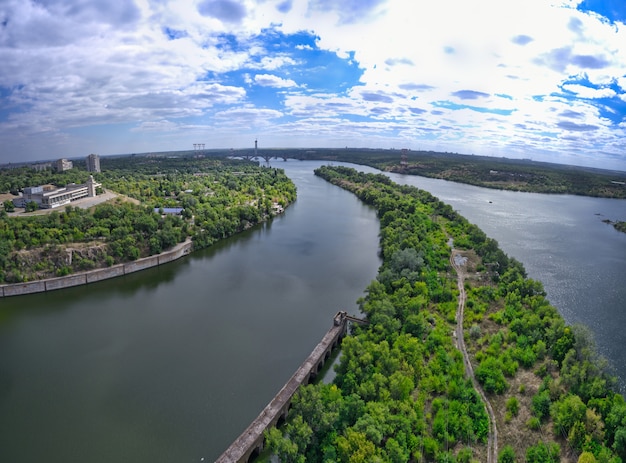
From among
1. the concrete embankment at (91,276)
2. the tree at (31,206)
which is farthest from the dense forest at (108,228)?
the tree at (31,206)

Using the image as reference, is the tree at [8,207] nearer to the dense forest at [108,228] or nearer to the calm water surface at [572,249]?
the dense forest at [108,228]

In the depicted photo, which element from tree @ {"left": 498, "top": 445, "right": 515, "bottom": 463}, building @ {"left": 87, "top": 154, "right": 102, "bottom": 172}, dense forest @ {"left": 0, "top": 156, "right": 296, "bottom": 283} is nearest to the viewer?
tree @ {"left": 498, "top": 445, "right": 515, "bottom": 463}

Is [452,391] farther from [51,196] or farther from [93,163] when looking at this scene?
[93,163]

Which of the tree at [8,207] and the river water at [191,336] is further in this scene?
the tree at [8,207]

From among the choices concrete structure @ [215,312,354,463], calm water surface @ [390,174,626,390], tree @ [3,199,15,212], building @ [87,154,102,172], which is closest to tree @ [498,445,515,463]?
concrete structure @ [215,312,354,463]

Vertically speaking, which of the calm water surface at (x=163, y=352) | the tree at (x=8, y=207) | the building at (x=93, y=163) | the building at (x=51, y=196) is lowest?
the calm water surface at (x=163, y=352)

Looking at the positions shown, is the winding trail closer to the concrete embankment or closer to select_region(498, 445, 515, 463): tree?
select_region(498, 445, 515, 463): tree

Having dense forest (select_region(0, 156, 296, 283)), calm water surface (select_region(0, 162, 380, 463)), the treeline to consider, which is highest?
dense forest (select_region(0, 156, 296, 283))

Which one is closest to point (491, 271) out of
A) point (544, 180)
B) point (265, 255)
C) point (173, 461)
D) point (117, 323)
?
point (265, 255)
